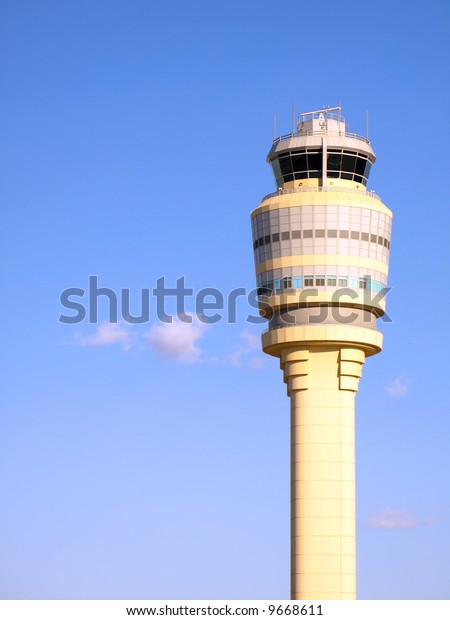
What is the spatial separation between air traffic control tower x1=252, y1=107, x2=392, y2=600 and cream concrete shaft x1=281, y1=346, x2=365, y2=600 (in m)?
0.10

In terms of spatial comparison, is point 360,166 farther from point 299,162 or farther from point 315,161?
point 299,162

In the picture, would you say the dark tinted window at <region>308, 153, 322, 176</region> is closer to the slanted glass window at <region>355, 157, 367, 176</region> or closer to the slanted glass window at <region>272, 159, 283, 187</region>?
the slanted glass window at <region>272, 159, 283, 187</region>

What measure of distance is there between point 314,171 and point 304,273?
1201 centimetres

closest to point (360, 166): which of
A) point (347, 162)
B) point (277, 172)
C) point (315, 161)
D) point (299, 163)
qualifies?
point (347, 162)

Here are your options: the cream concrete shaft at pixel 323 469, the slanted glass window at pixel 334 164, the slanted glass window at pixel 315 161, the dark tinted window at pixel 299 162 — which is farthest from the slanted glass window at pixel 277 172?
the cream concrete shaft at pixel 323 469

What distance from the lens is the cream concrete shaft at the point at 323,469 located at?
146m

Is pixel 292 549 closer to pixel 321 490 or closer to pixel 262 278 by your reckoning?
Result: pixel 321 490

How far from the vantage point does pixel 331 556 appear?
146 metres

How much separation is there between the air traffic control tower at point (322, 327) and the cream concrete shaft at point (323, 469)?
100 millimetres

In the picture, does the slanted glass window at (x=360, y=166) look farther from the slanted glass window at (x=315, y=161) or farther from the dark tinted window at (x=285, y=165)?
the dark tinted window at (x=285, y=165)

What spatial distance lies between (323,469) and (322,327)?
14.3 m

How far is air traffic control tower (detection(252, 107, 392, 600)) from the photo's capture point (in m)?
147

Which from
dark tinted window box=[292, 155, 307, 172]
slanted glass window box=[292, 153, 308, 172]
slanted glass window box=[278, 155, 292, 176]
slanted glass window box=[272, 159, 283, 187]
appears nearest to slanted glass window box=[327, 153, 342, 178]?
slanted glass window box=[292, 153, 308, 172]
